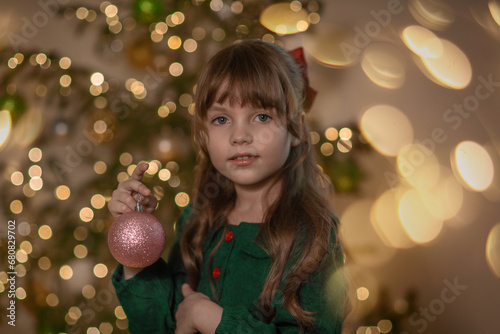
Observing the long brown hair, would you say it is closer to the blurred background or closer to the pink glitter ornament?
the pink glitter ornament

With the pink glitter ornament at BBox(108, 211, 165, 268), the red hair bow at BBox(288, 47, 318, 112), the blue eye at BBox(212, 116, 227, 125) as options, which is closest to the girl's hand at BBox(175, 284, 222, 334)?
the pink glitter ornament at BBox(108, 211, 165, 268)

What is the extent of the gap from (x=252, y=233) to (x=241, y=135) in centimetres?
22

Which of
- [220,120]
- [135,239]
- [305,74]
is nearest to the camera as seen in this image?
[135,239]

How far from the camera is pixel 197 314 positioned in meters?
0.92

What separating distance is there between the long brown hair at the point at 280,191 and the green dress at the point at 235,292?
21 mm

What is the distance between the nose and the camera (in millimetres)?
926

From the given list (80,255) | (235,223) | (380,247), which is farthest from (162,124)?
(380,247)

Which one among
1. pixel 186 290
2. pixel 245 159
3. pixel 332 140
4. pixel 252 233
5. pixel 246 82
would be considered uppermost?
pixel 246 82

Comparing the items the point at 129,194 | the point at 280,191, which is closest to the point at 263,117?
the point at 280,191

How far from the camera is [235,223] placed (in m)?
1.06

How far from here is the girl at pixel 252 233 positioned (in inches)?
35.0

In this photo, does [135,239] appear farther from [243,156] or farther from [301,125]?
[301,125]

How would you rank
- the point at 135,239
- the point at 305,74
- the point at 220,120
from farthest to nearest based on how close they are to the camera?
the point at 305,74, the point at 220,120, the point at 135,239

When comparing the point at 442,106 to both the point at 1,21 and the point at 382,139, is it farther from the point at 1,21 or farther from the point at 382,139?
the point at 1,21
